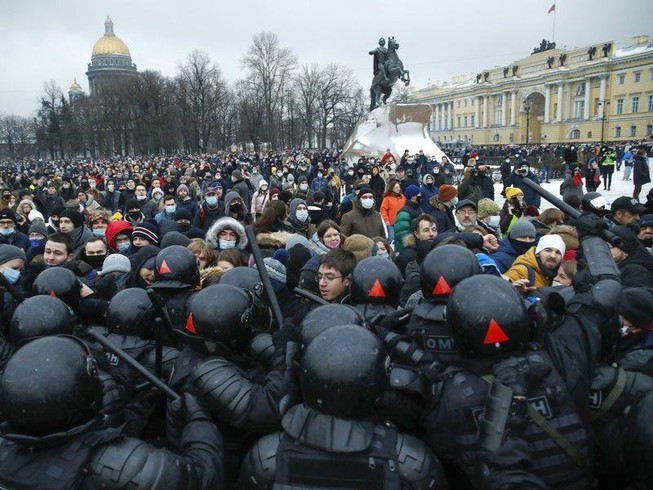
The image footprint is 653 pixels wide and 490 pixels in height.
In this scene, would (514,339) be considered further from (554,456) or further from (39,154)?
(39,154)

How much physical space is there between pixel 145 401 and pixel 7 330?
146cm

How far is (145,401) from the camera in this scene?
2.76 meters

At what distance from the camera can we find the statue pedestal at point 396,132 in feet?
80.3

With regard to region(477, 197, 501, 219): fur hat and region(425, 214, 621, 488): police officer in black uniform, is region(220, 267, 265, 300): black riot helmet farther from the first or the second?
region(477, 197, 501, 219): fur hat

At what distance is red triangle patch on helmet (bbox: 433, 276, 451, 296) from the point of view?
2.60 metres

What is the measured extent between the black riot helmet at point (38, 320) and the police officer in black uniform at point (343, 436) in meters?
1.55

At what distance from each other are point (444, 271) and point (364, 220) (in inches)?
172

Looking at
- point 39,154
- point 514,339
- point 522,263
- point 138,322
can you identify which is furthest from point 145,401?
point 39,154

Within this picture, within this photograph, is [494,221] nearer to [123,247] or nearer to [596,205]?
[596,205]

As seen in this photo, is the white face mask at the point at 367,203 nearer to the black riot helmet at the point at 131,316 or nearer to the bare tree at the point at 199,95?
the black riot helmet at the point at 131,316

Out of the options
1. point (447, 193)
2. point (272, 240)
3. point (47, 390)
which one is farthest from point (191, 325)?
point (447, 193)

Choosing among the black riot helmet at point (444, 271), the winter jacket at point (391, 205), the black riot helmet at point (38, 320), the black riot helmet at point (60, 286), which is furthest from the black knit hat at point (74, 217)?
the black riot helmet at point (444, 271)

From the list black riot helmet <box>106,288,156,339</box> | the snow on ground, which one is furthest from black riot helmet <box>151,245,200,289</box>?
the snow on ground

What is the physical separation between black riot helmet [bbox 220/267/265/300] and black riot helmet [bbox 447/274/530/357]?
5.07 ft
